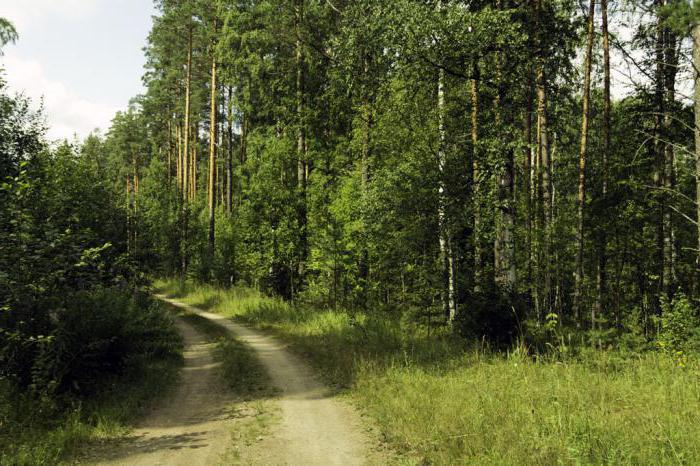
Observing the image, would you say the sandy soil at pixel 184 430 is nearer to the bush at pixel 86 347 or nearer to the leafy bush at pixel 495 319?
the bush at pixel 86 347

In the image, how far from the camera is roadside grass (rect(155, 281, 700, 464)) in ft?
16.7

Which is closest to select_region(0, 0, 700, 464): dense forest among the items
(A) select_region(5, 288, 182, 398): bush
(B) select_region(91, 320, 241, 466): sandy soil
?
(A) select_region(5, 288, 182, 398): bush

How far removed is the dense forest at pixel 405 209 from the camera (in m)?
8.31

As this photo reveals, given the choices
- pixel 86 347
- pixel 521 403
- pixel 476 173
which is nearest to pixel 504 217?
pixel 476 173

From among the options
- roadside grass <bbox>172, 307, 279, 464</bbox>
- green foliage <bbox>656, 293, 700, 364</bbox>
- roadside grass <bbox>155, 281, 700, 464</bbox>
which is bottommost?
roadside grass <bbox>172, 307, 279, 464</bbox>

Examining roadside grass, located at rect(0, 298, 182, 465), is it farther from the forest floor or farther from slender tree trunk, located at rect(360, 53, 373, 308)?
slender tree trunk, located at rect(360, 53, 373, 308)

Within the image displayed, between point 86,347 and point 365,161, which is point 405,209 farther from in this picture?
point 86,347

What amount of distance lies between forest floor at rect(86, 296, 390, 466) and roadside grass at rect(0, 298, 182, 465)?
0.34m

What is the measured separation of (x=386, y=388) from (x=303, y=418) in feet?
5.55

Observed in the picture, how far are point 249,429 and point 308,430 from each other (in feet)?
3.12

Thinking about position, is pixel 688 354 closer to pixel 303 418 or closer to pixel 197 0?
pixel 303 418

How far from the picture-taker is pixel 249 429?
723 cm

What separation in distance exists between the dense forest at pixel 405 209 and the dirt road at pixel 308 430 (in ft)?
1.95

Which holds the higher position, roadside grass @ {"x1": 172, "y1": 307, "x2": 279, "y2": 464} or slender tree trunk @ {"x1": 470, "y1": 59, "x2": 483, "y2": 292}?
slender tree trunk @ {"x1": 470, "y1": 59, "x2": 483, "y2": 292}
